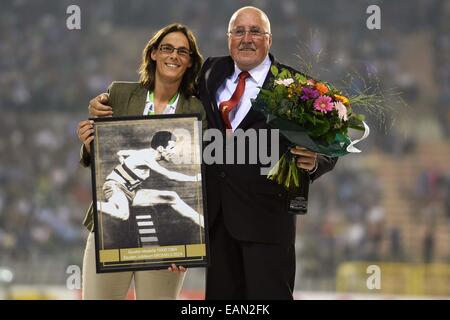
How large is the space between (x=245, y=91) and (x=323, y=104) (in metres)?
0.44

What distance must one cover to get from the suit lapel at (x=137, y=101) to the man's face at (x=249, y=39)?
43cm

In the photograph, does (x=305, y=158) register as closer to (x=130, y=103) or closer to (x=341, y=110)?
(x=341, y=110)

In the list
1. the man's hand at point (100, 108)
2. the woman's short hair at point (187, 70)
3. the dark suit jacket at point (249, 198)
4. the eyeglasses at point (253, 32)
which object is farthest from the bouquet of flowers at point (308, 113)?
the man's hand at point (100, 108)

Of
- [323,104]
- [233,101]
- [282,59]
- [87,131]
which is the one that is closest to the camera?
[323,104]

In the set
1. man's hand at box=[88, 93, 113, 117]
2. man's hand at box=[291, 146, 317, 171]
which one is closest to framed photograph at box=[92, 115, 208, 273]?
man's hand at box=[88, 93, 113, 117]

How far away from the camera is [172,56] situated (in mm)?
4156

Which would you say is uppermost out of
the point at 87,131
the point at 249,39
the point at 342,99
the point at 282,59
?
the point at 282,59

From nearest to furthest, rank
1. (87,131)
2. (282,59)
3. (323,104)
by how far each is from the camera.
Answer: (323,104) → (87,131) → (282,59)

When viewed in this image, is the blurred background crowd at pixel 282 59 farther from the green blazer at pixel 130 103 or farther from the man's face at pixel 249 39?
the man's face at pixel 249 39

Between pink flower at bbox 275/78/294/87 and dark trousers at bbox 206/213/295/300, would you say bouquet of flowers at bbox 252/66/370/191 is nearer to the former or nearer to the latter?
pink flower at bbox 275/78/294/87

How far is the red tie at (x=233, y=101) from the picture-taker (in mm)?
4152

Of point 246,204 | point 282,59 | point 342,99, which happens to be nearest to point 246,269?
point 246,204

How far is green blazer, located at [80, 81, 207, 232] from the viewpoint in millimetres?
4215

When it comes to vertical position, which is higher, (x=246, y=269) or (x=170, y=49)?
(x=170, y=49)
